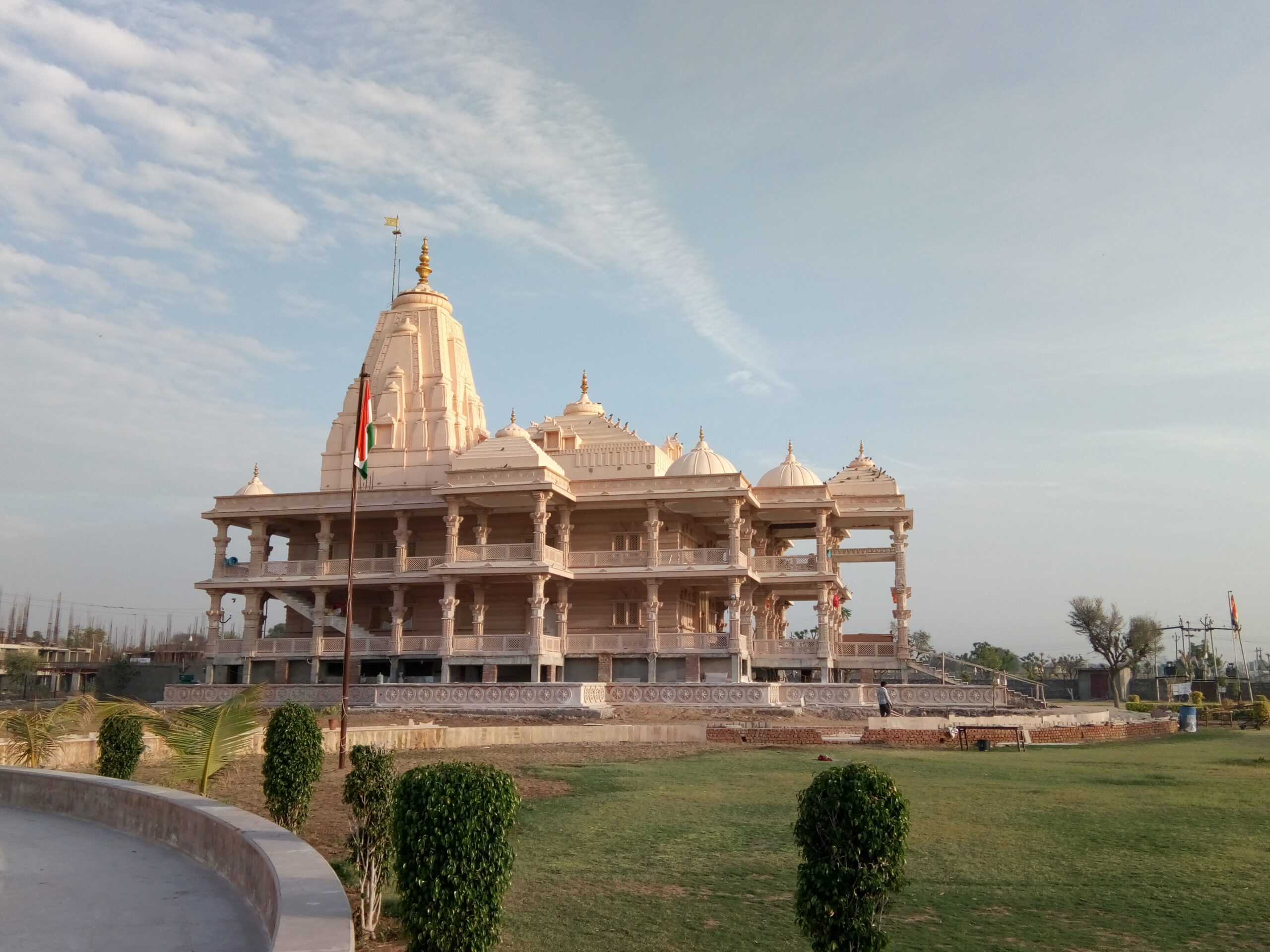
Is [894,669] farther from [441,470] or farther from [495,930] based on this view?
[495,930]

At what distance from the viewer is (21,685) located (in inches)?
2552

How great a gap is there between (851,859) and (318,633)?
38.3m

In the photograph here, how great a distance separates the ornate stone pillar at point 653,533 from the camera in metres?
39.2

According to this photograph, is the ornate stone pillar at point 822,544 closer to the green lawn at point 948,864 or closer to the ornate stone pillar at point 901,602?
the ornate stone pillar at point 901,602

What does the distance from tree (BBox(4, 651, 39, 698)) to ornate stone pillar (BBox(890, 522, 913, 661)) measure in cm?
4968

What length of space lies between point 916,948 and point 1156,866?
3877 millimetres

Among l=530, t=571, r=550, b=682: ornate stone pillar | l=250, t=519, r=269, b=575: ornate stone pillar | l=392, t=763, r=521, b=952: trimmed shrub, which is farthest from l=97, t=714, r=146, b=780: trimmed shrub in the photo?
l=250, t=519, r=269, b=575: ornate stone pillar

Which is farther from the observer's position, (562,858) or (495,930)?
(562,858)

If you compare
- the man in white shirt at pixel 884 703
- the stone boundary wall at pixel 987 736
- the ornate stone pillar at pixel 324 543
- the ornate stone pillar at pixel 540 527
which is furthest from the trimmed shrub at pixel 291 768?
the ornate stone pillar at pixel 324 543

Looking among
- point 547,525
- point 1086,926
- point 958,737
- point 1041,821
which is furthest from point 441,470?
point 1086,926

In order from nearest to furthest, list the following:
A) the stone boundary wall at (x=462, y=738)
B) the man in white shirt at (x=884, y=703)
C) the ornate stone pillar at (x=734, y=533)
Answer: the stone boundary wall at (x=462, y=738)
the man in white shirt at (x=884, y=703)
the ornate stone pillar at (x=734, y=533)

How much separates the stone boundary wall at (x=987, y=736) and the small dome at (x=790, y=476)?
15.4 metres

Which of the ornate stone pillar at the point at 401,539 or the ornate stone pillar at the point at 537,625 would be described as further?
the ornate stone pillar at the point at 401,539

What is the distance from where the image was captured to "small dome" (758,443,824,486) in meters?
41.9
